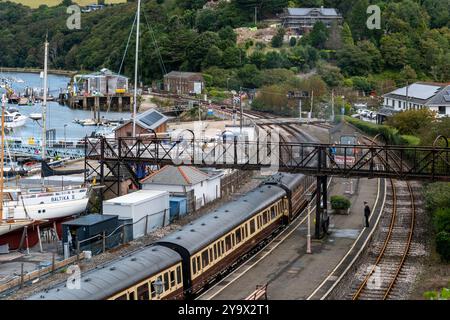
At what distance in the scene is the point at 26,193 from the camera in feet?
116

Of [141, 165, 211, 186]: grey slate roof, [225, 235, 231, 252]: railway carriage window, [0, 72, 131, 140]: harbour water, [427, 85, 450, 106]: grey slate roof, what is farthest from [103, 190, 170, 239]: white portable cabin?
[0, 72, 131, 140]: harbour water

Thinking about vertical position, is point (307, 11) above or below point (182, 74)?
above

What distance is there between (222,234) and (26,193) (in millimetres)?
13199

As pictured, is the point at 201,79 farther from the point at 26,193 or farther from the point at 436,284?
the point at 436,284

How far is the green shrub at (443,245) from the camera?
27484mm

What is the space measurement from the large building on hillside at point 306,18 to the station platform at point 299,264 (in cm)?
8761

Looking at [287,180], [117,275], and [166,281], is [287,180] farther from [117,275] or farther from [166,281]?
[117,275]

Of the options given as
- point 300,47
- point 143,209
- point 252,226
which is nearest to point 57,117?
point 300,47

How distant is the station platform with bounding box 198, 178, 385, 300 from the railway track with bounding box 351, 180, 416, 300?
2.79ft

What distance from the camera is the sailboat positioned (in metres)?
31.6

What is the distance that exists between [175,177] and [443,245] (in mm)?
14168

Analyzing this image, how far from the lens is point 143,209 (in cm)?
3212

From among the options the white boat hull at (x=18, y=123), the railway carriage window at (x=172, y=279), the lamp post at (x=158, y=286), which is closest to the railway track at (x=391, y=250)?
the railway carriage window at (x=172, y=279)
